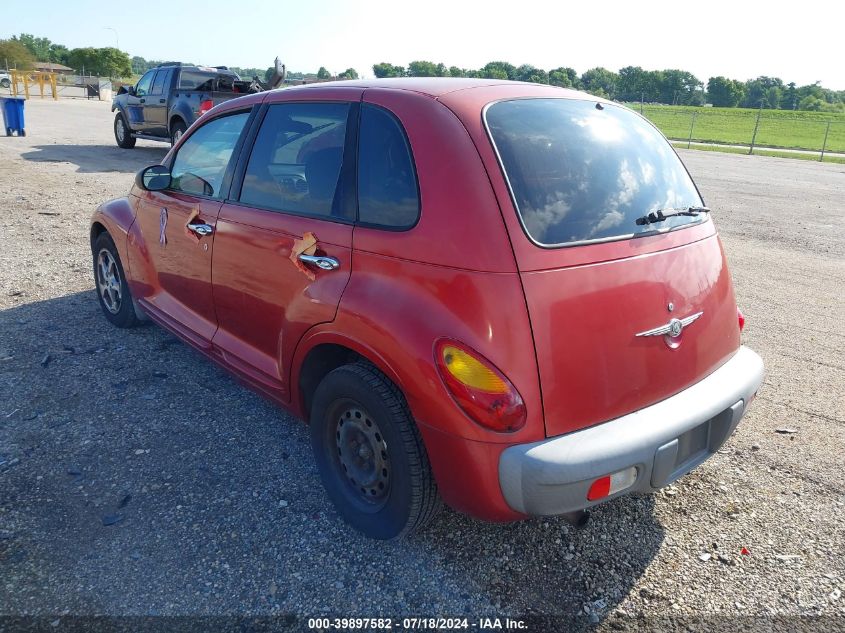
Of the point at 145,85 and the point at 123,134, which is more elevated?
the point at 145,85

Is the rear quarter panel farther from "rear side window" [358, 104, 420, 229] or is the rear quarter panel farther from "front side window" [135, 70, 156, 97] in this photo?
"front side window" [135, 70, 156, 97]

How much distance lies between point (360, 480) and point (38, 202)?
9.25 m

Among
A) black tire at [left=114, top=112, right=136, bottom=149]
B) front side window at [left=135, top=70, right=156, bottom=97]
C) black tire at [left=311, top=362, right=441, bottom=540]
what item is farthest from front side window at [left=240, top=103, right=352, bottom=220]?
black tire at [left=114, top=112, right=136, bottom=149]

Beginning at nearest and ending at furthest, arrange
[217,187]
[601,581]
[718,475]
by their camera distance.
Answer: [601,581] → [718,475] → [217,187]

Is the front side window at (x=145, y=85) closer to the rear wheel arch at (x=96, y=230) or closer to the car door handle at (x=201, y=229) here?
the rear wheel arch at (x=96, y=230)

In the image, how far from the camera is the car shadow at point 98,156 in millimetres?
13721

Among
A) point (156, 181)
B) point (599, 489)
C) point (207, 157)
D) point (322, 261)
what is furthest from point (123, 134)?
point (599, 489)

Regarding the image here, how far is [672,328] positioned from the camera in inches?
101

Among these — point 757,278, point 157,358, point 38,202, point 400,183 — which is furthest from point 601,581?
point 38,202

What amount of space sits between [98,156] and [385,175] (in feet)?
49.1

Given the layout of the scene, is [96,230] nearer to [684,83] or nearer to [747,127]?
[747,127]

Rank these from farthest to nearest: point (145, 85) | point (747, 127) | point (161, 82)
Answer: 1. point (747, 127)
2. point (145, 85)
3. point (161, 82)

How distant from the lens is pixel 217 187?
372 cm

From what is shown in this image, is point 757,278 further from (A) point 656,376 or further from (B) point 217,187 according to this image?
Result: (B) point 217,187
